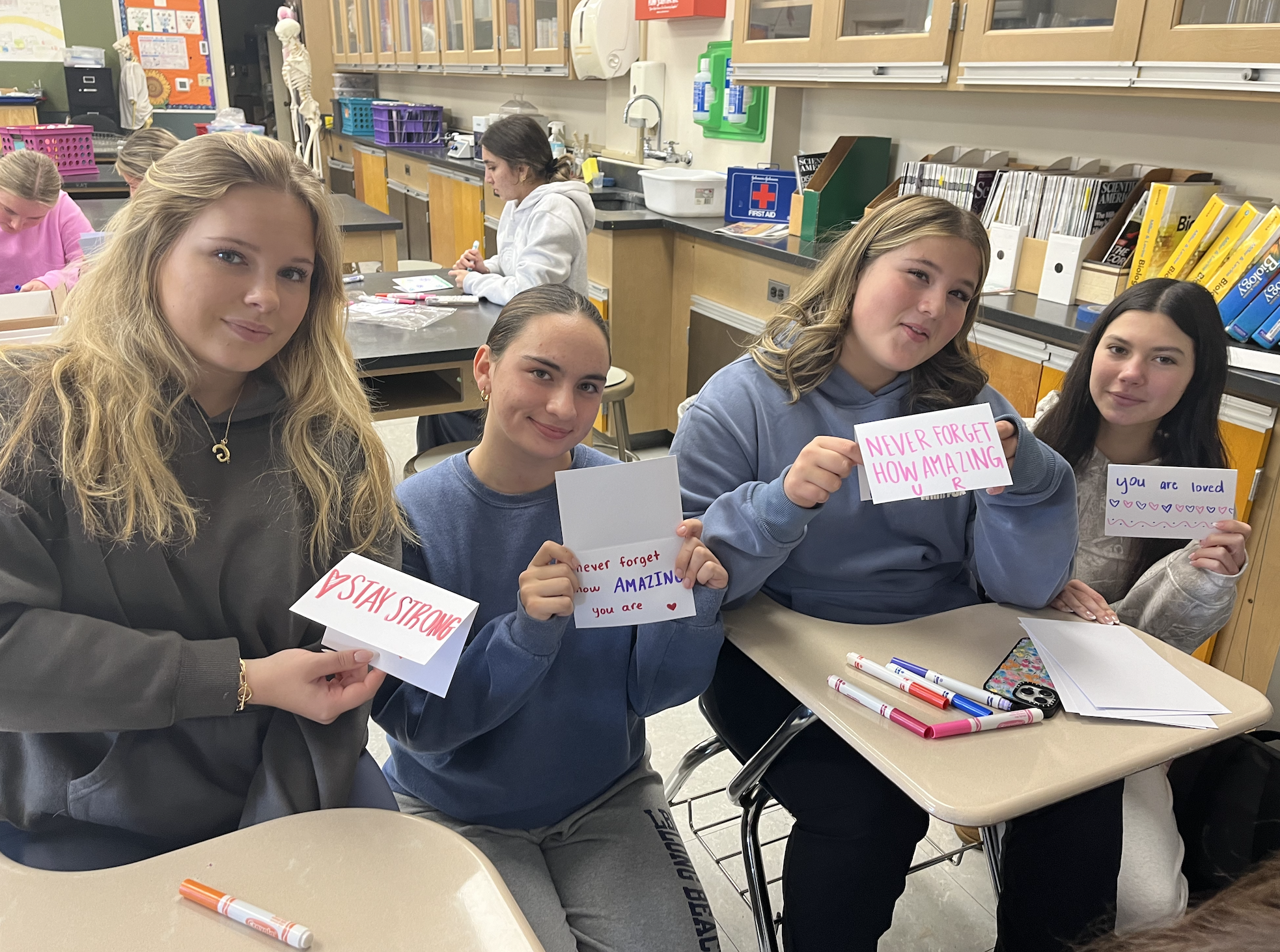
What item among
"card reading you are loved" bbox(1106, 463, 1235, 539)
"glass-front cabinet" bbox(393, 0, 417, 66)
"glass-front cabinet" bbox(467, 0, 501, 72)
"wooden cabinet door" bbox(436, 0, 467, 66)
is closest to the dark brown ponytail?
"card reading you are loved" bbox(1106, 463, 1235, 539)

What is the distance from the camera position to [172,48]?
7.33 m

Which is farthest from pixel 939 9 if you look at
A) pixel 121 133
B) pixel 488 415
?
pixel 121 133

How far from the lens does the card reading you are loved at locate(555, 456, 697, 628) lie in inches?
38.6

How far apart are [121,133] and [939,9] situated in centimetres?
629

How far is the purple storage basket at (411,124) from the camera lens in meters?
6.40

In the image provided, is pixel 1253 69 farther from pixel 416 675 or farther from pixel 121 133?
pixel 121 133

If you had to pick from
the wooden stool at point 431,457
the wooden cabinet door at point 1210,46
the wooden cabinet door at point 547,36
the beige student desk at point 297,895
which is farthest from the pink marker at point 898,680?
the wooden cabinet door at point 547,36

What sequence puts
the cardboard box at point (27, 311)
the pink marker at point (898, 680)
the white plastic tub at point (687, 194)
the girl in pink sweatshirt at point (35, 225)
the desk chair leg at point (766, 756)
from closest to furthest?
the pink marker at point (898, 680), the desk chair leg at point (766, 756), the cardboard box at point (27, 311), the girl in pink sweatshirt at point (35, 225), the white plastic tub at point (687, 194)

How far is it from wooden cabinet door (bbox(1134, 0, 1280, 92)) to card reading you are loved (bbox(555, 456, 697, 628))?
1.59m

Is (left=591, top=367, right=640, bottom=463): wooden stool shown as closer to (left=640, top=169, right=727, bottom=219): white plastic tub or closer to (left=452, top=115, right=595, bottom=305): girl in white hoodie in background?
(left=452, top=115, right=595, bottom=305): girl in white hoodie in background

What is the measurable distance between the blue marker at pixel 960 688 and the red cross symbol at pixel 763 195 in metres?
2.56

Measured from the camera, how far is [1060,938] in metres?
1.15

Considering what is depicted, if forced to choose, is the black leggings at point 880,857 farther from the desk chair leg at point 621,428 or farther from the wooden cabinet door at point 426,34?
the wooden cabinet door at point 426,34

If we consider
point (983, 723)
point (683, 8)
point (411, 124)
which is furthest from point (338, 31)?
point (983, 723)
